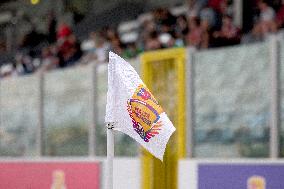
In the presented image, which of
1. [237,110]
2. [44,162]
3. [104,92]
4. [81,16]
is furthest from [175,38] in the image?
[81,16]

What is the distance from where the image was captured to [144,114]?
610cm

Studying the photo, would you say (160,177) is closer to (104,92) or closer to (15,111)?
(104,92)

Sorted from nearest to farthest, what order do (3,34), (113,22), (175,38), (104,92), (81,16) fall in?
(104,92) → (175,38) → (113,22) → (81,16) → (3,34)

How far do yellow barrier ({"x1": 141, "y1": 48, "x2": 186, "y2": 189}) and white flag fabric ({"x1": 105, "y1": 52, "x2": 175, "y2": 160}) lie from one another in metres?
4.07

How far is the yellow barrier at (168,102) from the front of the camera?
10375 mm

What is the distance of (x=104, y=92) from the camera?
1171 centimetres

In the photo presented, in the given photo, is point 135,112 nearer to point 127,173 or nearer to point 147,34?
point 127,173

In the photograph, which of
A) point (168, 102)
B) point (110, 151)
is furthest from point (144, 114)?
point (168, 102)

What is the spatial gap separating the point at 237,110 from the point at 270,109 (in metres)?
0.53

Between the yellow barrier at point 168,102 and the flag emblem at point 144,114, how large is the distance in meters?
4.19

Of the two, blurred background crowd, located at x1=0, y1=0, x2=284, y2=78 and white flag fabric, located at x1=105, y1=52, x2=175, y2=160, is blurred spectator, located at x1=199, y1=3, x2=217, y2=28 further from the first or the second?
white flag fabric, located at x1=105, y1=52, x2=175, y2=160

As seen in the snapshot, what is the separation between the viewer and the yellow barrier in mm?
10375

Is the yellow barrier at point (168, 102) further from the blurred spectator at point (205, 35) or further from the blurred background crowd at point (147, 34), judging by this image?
the blurred spectator at point (205, 35)

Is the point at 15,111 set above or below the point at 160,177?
above
